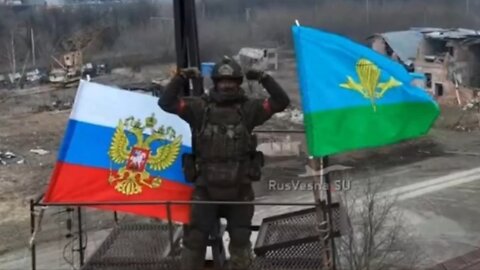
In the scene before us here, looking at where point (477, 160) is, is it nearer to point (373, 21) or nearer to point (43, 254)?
point (43, 254)

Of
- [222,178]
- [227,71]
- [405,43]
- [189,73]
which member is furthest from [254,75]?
[405,43]

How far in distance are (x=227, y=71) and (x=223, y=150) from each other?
2.25ft

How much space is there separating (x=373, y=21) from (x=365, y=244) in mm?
41805

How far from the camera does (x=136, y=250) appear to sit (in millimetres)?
7078

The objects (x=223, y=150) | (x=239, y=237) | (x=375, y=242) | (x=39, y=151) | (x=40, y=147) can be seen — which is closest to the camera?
(x=223, y=150)

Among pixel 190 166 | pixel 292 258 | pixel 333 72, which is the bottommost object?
pixel 292 258

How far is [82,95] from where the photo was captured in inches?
255

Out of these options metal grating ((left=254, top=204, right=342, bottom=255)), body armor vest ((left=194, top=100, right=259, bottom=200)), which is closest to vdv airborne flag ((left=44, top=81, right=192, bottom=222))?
body armor vest ((left=194, top=100, right=259, bottom=200))

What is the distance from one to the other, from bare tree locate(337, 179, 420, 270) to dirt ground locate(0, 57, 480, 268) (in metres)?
7.59

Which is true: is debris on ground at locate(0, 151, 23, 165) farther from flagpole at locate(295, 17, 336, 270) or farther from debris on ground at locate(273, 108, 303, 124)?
flagpole at locate(295, 17, 336, 270)

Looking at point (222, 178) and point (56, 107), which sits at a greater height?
point (222, 178)

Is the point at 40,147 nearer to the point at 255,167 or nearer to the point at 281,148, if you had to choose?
the point at 281,148

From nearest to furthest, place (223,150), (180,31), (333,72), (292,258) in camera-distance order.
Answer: (333,72) < (223,150) < (292,258) < (180,31)

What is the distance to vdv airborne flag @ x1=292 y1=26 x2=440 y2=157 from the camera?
6.06 m
